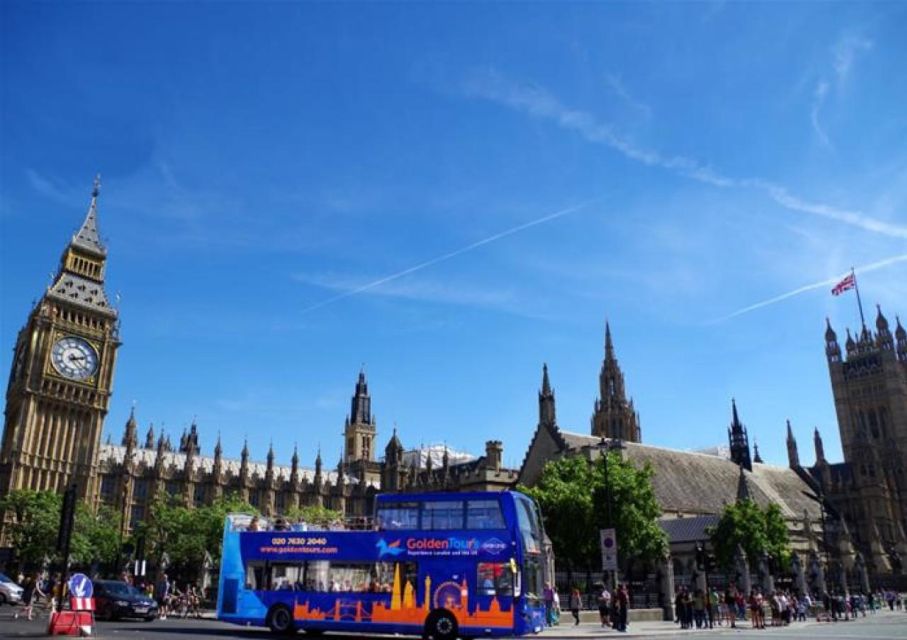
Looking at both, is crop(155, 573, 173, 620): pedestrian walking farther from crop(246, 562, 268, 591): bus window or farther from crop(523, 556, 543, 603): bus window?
crop(523, 556, 543, 603): bus window

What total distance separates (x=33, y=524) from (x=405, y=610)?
6071cm

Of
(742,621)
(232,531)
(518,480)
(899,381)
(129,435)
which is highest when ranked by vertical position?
(899,381)

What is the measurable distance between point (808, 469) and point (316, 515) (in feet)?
214

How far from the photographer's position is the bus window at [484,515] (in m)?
23.1

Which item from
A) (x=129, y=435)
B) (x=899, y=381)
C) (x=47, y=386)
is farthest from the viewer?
(x=899, y=381)

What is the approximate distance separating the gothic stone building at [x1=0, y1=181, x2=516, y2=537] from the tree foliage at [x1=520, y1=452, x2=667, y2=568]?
2450 centimetres

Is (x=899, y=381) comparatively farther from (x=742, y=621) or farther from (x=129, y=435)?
(x=129, y=435)

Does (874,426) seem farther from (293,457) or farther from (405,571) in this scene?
(405,571)

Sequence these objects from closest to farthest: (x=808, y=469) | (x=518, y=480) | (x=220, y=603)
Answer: (x=220, y=603), (x=518, y=480), (x=808, y=469)

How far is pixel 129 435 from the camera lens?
109 m

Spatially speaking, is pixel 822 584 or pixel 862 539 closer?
pixel 822 584

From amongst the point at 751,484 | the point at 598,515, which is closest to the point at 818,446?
the point at 751,484

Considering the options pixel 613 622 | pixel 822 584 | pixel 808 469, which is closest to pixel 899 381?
pixel 808 469

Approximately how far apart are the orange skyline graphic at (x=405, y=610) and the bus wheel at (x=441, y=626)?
0.18 metres
